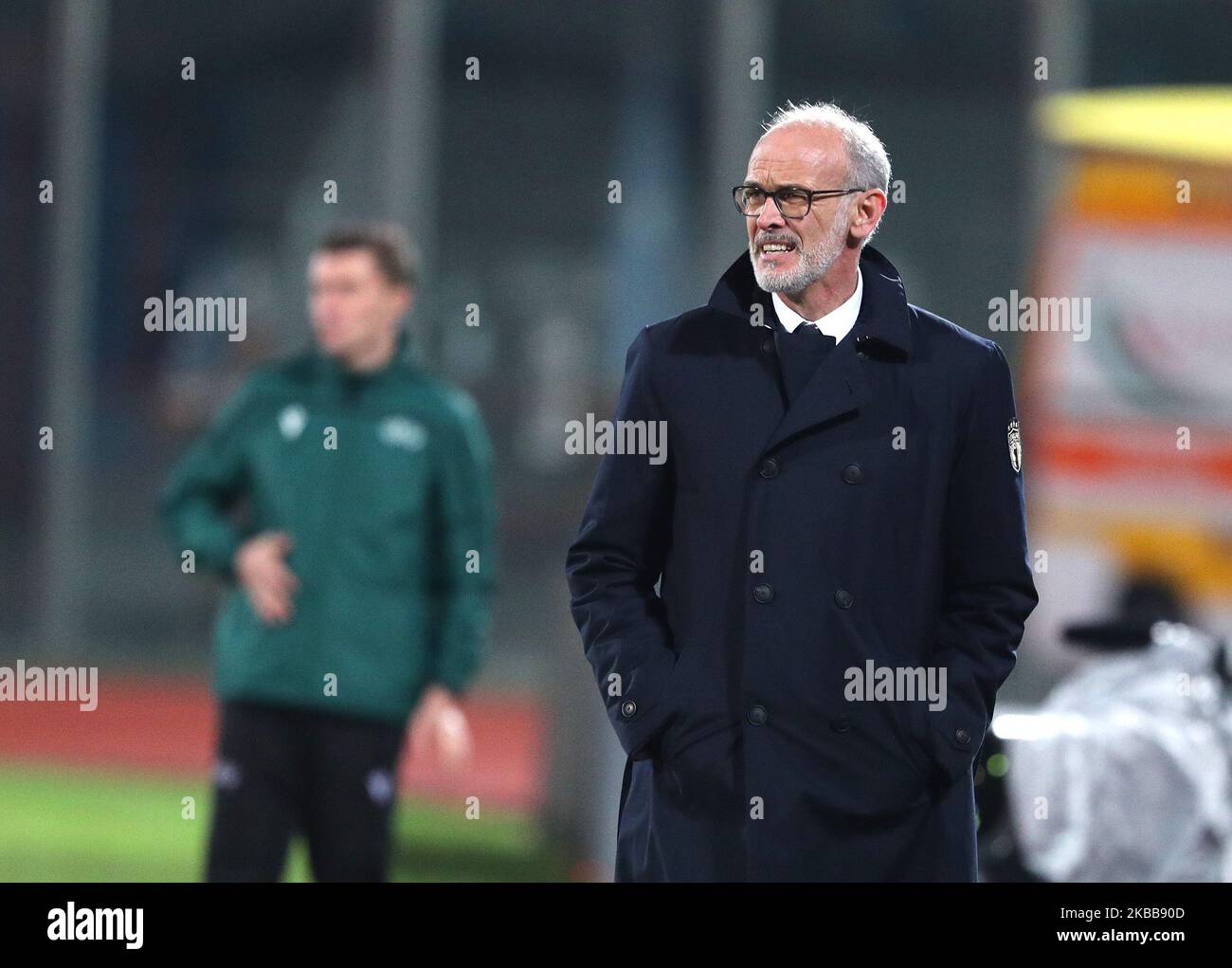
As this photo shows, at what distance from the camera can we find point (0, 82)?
515 inches

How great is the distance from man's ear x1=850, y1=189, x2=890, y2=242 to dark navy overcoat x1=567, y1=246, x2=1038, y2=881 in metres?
0.15

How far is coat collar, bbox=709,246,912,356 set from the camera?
3211mm

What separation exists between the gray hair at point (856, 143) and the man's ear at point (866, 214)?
0.02 metres

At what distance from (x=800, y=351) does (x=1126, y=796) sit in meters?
1.82

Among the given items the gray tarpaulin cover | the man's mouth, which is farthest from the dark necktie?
the gray tarpaulin cover

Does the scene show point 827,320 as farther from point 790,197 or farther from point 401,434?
point 401,434

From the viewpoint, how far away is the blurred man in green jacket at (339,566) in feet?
16.5

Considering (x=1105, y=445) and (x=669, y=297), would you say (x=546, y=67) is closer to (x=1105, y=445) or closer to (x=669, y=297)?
(x=669, y=297)

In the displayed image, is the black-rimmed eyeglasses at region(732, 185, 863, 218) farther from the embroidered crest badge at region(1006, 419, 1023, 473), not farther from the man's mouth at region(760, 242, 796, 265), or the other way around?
the embroidered crest badge at region(1006, 419, 1023, 473)

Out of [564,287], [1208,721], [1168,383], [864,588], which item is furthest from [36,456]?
[864,588]

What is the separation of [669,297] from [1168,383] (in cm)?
424

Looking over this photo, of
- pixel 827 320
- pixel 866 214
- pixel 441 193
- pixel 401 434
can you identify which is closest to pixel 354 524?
pixel 401 434

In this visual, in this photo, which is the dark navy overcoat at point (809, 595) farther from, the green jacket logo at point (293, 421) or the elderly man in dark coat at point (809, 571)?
the green jacket logo at point (293, 421)
